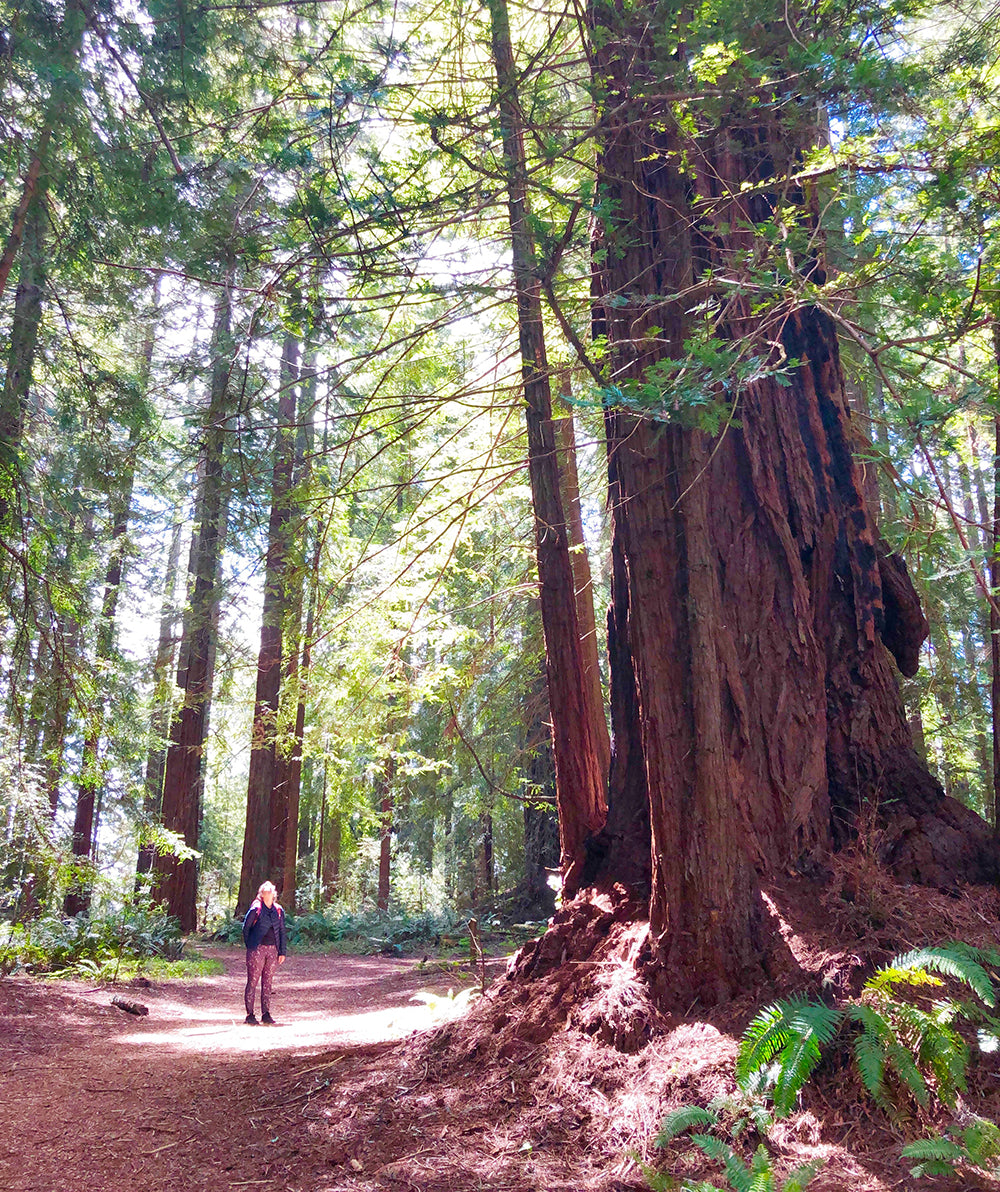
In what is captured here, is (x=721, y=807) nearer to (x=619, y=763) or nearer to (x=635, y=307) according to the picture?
(x=619, y=763)

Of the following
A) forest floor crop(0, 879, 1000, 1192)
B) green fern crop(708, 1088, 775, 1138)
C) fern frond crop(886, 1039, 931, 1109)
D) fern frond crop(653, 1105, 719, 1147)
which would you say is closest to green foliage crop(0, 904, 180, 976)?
forest floor crop(0, 879, 1000, 1192)

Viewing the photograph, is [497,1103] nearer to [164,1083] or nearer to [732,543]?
[164,1083]

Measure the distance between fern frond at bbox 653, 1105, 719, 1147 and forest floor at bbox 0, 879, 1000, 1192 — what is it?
0.06m

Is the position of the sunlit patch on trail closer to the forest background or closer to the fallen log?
the fallen log

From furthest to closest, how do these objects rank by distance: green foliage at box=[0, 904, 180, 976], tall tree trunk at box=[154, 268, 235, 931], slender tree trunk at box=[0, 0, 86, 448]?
tall tree trunk at box=[154, 268, 235, 931]
green foliage at box=[0, 904, 180, 976]
slender tree trunk at box=[0, 0, 86, 448]

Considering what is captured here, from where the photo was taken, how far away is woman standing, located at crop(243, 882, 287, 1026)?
8.22 m

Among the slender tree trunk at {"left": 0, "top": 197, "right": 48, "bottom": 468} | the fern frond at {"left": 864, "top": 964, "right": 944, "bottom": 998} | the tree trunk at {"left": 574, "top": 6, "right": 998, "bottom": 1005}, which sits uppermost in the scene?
the slender tree trunk at {"left": 0, "top": 197, "right": 48, "bottom": 468}

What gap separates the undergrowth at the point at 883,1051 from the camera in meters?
2.98

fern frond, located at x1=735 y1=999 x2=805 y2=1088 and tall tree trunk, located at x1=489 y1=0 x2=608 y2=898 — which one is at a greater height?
tall tree trunk, located at x1=489 y1=0 x2=608 y2=898

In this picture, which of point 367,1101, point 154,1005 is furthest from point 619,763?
point 154,1005

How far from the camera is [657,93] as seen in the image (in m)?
4.82

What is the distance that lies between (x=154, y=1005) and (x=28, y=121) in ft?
28.3

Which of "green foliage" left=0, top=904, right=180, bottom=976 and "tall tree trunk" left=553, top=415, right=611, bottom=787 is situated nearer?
"tall tree trunk" left=553, top=415, right=611, bottom=787

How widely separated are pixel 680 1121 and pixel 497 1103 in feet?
3.78
